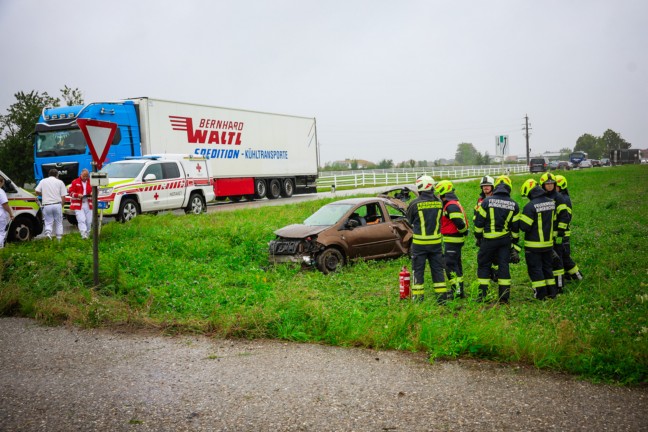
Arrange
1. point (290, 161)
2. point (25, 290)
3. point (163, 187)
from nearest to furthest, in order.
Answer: point (25, 290) < point (163, 187) < point (290, 161)

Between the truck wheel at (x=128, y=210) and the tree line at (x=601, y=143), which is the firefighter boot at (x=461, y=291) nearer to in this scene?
the truck wheel at (x=128, y=210)

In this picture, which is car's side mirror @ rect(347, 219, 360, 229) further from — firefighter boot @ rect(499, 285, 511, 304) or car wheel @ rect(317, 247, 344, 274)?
firefighter boot @ rect(499, 285, 511, 304)

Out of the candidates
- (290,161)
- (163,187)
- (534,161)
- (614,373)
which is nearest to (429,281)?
(614,373)

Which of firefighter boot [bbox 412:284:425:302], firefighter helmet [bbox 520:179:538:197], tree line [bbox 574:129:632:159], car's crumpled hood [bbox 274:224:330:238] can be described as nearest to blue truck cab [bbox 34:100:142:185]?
car's crumpled hood [bbox 274:224:330:238]

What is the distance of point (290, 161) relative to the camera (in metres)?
29.2

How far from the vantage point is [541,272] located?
8203 millimetres

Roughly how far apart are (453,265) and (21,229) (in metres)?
10.0

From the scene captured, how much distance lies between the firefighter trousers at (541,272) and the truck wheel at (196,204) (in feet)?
42.2

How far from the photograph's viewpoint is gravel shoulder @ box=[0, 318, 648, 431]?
14.1 feet

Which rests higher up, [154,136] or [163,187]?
[154,136]

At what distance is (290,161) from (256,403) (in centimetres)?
2497

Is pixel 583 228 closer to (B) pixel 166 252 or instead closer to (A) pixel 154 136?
(B) pixel 166 252

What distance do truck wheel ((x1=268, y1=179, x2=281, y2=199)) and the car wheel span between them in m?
17.6

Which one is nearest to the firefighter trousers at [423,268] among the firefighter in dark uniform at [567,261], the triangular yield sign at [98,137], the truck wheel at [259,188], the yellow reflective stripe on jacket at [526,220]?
the yellow reflective stripe on jacket at [526,220]
